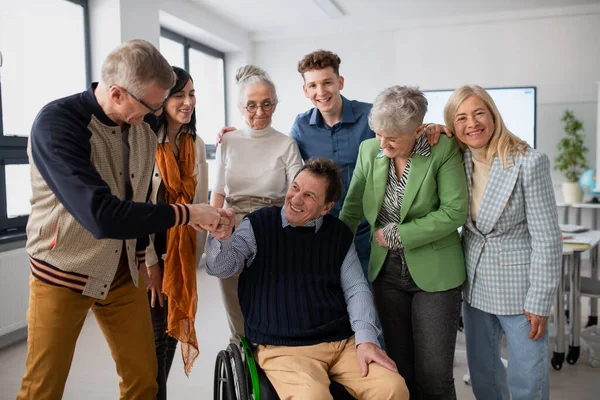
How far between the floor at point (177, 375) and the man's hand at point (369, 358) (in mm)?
1335

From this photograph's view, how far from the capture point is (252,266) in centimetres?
200

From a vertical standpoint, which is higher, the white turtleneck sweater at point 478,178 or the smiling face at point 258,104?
the smiling face at point 258,104

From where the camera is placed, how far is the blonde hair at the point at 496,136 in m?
1.89

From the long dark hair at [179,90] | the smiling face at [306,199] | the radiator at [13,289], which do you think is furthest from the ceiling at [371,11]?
the smiling face at [306,199]

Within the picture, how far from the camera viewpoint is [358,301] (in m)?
1.97

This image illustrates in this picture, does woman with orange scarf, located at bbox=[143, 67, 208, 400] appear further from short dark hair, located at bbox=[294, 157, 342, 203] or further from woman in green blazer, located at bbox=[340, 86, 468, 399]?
woman in green blazer, located at bbox=[340, 86, 468, 399]

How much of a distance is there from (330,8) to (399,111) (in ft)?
17.1

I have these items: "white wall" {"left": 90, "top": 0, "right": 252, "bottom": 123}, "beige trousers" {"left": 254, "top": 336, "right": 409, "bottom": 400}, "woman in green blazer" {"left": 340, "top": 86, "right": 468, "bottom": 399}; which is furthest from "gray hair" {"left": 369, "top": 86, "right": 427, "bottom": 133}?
"white wall" {"left": 90, "top": 0, "right": 252, "bottom": 123}

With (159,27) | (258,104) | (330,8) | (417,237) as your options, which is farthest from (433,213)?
(330,8)

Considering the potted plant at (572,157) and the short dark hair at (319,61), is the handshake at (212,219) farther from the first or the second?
the potted plant at (572,157)

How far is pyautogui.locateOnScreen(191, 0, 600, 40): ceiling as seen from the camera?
641cm

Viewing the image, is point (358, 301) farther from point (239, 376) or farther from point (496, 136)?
point (496, 136)

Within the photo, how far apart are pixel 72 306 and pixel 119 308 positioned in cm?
20

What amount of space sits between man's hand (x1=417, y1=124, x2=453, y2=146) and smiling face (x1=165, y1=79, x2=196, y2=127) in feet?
3.07
